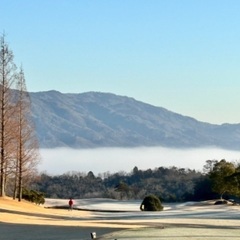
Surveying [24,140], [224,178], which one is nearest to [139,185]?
[224,178]

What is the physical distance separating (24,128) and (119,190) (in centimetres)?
5433

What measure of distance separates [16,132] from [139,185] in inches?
2863

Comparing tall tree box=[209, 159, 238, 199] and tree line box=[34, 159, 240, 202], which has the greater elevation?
tree line box=[34, 159, 240, 202]

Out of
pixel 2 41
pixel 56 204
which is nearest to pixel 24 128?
pixel 2 41

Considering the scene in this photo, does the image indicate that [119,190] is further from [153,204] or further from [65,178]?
[153,204]

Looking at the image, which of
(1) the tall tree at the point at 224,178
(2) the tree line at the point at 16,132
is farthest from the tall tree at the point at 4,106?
(1) the tall tree at the point at 224,178

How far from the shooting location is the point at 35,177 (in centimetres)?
5744

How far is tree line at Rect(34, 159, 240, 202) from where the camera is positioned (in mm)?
96250

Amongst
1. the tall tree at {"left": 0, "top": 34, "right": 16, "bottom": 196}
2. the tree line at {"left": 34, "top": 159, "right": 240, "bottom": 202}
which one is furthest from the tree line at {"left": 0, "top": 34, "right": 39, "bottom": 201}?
the tree line at {"left": 34, "top": 159, "right": 240, "bottom": 202}

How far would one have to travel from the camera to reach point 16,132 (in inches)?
2099

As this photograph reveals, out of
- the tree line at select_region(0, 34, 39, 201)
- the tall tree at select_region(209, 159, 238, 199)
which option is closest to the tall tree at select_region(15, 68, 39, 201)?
the tree line at select_region(0, 34, 39, 201)

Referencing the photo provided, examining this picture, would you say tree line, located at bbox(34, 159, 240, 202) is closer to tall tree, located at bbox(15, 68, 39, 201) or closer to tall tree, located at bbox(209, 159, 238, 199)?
tall tree, located at bbox(209, 159, 238, 199)

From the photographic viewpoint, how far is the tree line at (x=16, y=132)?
51.5m

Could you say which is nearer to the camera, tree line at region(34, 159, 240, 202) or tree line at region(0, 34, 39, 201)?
tree line at region(0, 34, 39, 201)
